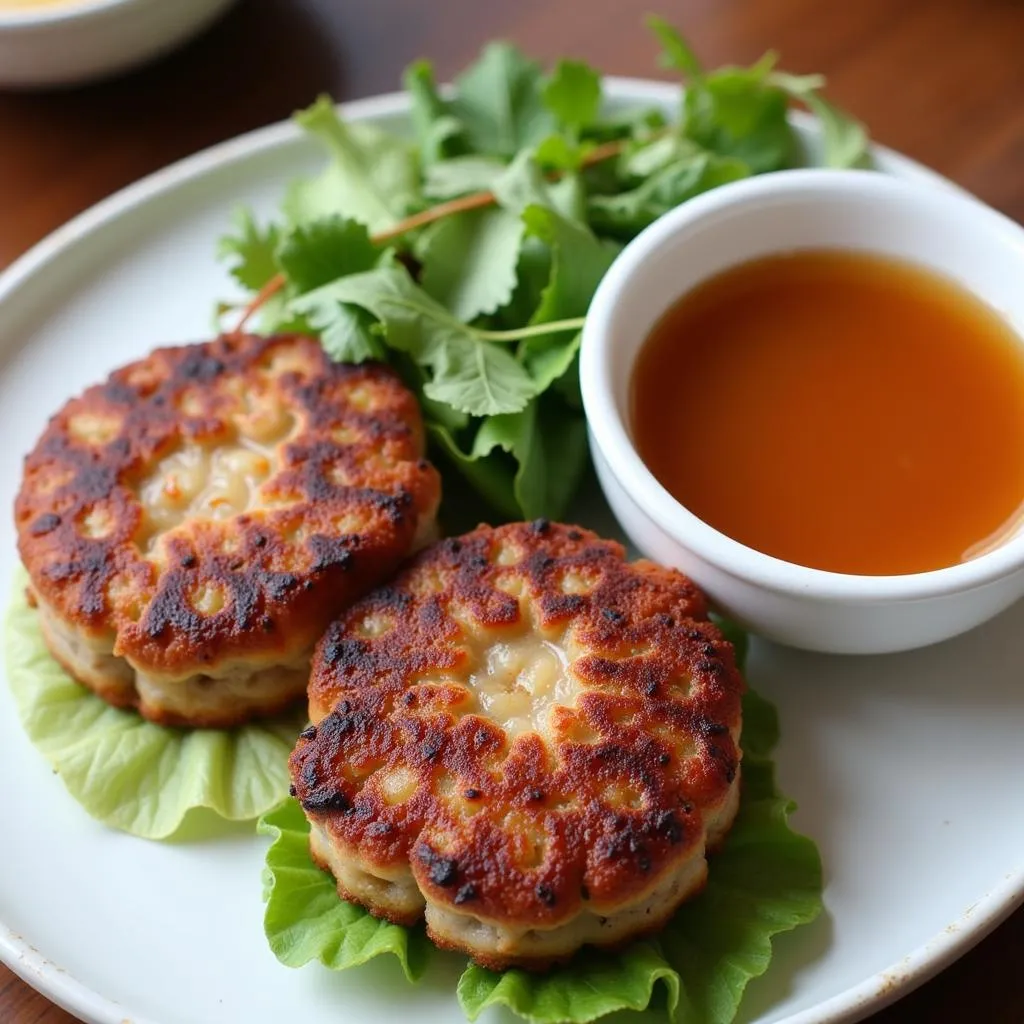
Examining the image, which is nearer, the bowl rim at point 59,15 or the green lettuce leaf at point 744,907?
the green lettuce leaf at point 744,907

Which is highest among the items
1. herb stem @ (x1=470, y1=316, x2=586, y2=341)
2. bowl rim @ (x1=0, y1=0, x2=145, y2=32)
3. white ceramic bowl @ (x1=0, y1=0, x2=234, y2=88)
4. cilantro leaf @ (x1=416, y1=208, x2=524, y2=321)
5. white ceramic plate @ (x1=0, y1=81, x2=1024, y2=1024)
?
bowl rim @ (x1=0, y1=0, x2=145, y2=32)

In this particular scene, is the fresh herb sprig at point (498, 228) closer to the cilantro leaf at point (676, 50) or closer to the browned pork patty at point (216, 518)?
the cilantro leaf at point (676, 50)

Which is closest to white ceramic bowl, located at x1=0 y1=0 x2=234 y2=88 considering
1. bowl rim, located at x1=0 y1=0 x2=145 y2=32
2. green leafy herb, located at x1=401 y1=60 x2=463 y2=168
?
bowl rim, located at x1=0 y1=0 x2=145 y2=32

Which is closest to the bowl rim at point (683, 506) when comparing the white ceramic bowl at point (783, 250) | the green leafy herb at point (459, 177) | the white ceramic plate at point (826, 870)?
the white ceramic bowl at point (783, 250)

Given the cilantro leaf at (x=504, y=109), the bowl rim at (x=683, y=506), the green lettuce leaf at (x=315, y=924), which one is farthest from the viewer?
the cilantro leaf at (x=504, y=109)

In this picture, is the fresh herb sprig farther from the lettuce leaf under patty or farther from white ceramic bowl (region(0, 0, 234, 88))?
the lettuce leaf under patty

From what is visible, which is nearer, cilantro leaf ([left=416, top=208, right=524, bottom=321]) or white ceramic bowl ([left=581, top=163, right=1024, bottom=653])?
white ceramic bowl ([left=581, top=163, right=1024, bottom=653])
